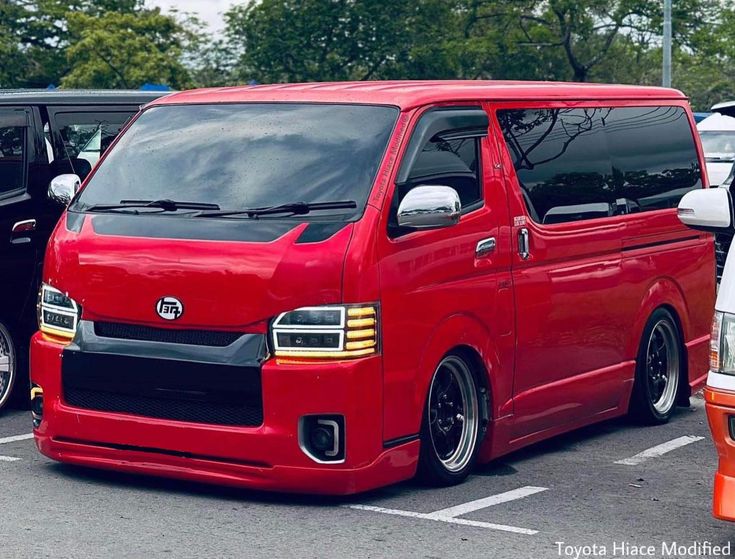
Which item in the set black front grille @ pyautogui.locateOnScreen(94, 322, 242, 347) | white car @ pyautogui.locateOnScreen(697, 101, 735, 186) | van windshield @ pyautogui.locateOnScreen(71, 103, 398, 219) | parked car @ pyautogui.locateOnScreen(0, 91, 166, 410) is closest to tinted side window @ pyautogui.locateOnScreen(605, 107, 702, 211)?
van windshield @ pyautogui.locateOnScreen(71, 103, 398, 219)

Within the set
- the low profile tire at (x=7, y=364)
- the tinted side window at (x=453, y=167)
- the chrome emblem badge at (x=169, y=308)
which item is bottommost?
the low profile tire at (x=7, y=364)

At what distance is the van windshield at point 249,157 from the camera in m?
7.05

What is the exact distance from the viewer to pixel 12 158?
9.52 metres

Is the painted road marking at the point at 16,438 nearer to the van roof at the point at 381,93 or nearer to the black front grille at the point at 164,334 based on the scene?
the black front grille at the point at 164,334

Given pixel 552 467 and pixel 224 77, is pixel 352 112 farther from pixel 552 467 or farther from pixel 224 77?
pixel 224 77

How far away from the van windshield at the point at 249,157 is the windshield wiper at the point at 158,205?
18 mm

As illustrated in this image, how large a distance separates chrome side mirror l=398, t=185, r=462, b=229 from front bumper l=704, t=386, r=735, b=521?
5.40ft

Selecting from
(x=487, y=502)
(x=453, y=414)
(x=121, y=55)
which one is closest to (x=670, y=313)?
(x=453, y=414)

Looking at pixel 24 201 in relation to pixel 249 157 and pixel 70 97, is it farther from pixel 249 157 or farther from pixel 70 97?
pixel 249 157

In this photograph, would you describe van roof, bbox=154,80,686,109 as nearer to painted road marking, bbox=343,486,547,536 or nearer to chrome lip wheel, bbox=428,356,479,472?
chrome lip wheel, bbox=428,356,479,472

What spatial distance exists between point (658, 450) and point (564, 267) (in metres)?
1.26

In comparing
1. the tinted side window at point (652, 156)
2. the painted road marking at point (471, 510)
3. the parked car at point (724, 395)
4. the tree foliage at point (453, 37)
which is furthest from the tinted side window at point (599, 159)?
the tree foliage at point (453, 37)

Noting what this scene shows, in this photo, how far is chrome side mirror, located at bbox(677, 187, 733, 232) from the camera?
632cm

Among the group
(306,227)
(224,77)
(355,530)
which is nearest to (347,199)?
(306,227)
